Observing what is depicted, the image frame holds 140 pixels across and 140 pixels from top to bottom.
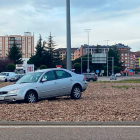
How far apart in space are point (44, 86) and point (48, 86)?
0.23 metres

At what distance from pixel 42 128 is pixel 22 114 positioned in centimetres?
187

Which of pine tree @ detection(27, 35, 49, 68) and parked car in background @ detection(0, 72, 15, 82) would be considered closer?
parked car in background @ detection(0, 72, 15, 82)

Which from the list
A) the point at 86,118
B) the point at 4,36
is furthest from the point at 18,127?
the point at 4,36

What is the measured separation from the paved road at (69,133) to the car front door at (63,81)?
245 inches

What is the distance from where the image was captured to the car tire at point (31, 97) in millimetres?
13469

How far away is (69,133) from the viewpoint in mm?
7816

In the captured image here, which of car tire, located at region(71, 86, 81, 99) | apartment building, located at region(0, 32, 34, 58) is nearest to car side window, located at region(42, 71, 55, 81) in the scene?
car tire, located at region(71, 86, 81, 99)

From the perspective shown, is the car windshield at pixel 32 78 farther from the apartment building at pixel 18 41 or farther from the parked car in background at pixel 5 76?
the apartment building at pixel 18 41

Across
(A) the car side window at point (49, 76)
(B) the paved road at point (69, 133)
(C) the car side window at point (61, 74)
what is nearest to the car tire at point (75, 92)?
(C) the car side window at point (61, 74)

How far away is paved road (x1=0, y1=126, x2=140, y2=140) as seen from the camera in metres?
7.41

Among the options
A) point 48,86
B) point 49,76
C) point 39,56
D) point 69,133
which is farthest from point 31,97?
point 39,56

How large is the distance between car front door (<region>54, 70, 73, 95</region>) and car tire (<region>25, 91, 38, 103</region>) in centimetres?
144

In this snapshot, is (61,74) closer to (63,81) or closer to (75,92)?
(63,81)

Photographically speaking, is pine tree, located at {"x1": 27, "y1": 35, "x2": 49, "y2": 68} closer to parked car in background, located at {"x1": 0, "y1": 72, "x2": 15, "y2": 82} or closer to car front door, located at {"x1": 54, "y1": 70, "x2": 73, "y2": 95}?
parked car in background, located at {"x1": 0, "y1": 72, "x2": 15, "y2": 82}
